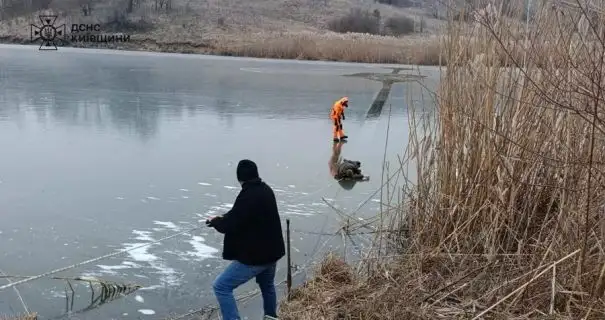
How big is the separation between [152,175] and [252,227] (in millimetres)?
4629

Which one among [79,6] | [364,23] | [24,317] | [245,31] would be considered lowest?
[24,317]

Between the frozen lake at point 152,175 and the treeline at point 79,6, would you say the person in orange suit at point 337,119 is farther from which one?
the treeline at point 79,6

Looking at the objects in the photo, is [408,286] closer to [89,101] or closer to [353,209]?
[353,209]

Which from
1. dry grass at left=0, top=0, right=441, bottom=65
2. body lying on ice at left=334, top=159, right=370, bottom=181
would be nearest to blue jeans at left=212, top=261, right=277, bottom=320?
body lying on ice at left=334, top=159, right=370, bottom=181

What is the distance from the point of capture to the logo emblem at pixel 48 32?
44750mm

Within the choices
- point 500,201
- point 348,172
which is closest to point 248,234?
point 500,201

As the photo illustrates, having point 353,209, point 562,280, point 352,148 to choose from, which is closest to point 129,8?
point 352,148

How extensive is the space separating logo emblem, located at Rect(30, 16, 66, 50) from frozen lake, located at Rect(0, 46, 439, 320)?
28.1m

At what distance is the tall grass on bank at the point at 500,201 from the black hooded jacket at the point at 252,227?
0.59 meters

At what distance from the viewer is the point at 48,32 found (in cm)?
A: 4841

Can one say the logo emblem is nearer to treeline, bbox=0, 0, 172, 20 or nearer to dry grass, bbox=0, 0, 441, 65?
dry grass, bbox=0, 0, 441, 65

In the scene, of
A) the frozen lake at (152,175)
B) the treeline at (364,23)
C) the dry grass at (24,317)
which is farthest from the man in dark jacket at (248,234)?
the treeline at (364,23)

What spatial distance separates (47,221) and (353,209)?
3199 mm

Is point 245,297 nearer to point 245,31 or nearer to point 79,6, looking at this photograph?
point 245,31
